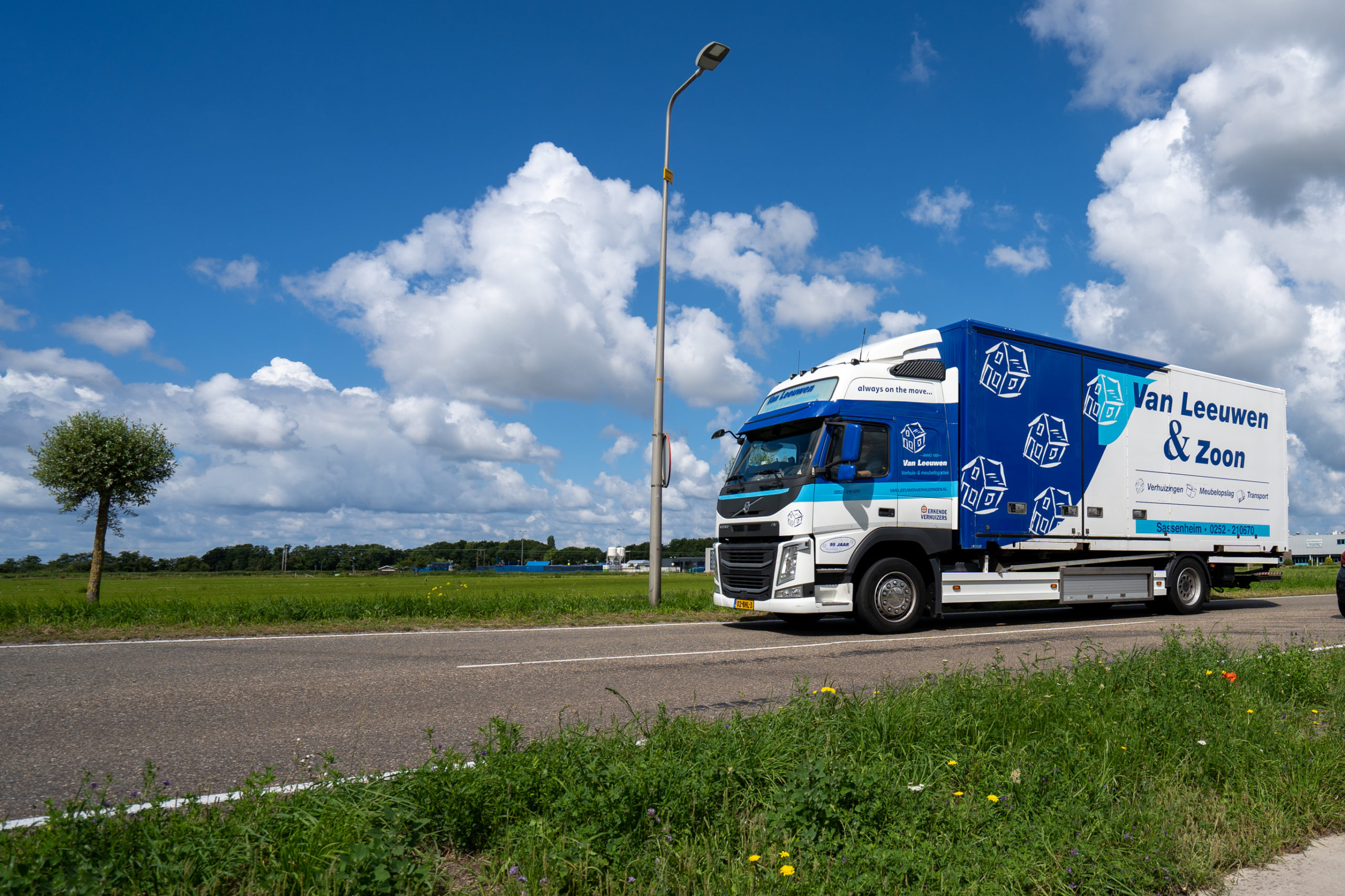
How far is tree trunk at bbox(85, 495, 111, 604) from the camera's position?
1944 centimetres

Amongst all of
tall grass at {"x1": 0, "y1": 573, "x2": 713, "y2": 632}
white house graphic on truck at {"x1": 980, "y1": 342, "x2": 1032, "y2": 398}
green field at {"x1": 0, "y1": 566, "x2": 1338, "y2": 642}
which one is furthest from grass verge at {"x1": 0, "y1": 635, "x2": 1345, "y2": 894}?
tall grass at {"x1": 0, "y1": 573, "x2": 713, "y2": 632}

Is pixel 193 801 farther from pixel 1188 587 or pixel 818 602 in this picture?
pixel 1188 587

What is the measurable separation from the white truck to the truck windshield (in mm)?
26

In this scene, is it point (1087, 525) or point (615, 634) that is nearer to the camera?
point (615, 634)

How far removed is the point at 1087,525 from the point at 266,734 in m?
12.3

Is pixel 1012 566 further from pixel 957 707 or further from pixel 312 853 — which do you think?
pixel 312 853

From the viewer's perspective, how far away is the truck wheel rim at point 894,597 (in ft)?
36.2

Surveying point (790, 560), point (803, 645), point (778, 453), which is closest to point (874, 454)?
point (778, 453)

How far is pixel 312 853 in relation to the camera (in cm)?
268

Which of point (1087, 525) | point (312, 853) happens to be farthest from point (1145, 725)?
point (1087, 525)

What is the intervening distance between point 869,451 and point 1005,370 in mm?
2900

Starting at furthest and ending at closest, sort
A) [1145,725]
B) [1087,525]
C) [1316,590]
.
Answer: [1316,590] < [1087,525] < [1145,725]

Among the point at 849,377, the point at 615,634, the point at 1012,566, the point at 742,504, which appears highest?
the point at 849,377

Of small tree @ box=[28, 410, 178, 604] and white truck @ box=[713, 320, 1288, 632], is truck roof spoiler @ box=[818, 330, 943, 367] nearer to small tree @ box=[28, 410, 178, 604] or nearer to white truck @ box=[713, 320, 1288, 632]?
white truck @ box=[713, 320, 1288, 632]
